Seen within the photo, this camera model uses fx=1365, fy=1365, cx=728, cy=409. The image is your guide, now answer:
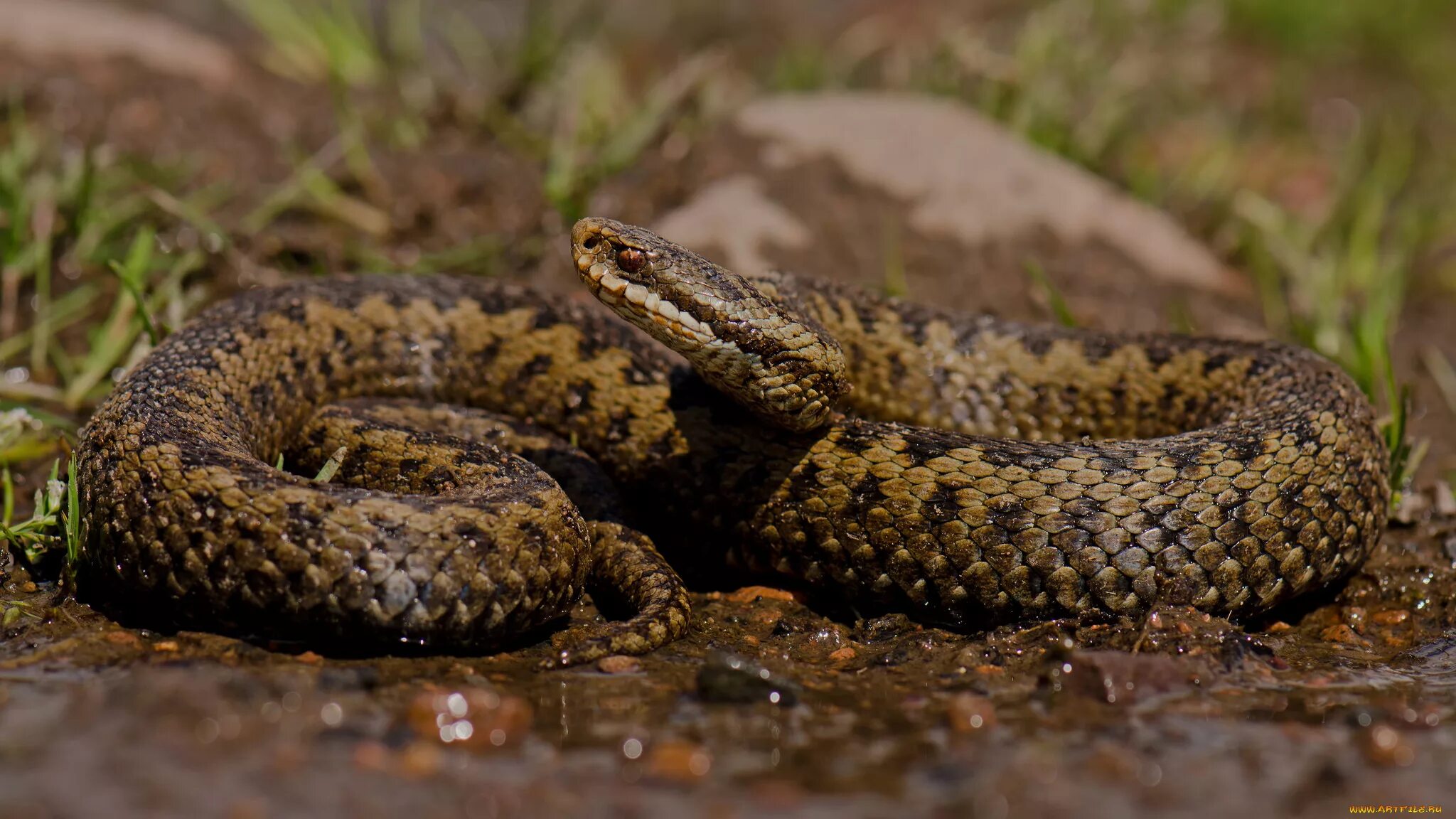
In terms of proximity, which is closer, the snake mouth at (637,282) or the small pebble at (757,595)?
the snake mouth at (637,282)

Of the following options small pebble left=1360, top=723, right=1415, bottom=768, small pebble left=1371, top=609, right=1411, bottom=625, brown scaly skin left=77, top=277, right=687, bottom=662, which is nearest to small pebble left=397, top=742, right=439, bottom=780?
brown scaly skin left=77, top=277, right=687, bottom=662

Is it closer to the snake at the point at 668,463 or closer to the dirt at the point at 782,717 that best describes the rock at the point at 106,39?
the snake at the point at 668,463

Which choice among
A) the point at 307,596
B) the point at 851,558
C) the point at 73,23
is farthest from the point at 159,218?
the point at 851,558

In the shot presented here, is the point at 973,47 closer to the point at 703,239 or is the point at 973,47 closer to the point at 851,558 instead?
the point at 703,239

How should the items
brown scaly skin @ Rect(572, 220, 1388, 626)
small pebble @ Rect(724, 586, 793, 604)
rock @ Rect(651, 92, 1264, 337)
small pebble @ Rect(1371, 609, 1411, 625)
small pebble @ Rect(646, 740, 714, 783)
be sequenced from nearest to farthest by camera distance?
small pebble @ Rect(646, 740, 714, 783) → brown scaly skin @ Rect(572, 220, 1388, 626) → small pebble @ Rect(724, 586, 793, 604) → small pebble @ Rect(1371, 609, 1411, 625) → rock @ Rect(651, 92, 1264, 337)

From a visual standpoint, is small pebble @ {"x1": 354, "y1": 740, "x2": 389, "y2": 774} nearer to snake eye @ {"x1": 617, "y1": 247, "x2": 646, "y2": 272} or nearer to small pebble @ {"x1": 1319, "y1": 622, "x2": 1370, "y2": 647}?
snake eye @ {"x1": 617, "y1": 247, "x2": 646, "y2": 272}

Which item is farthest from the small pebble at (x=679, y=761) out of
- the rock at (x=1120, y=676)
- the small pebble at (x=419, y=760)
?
the rock at (x=1120, y=676)
